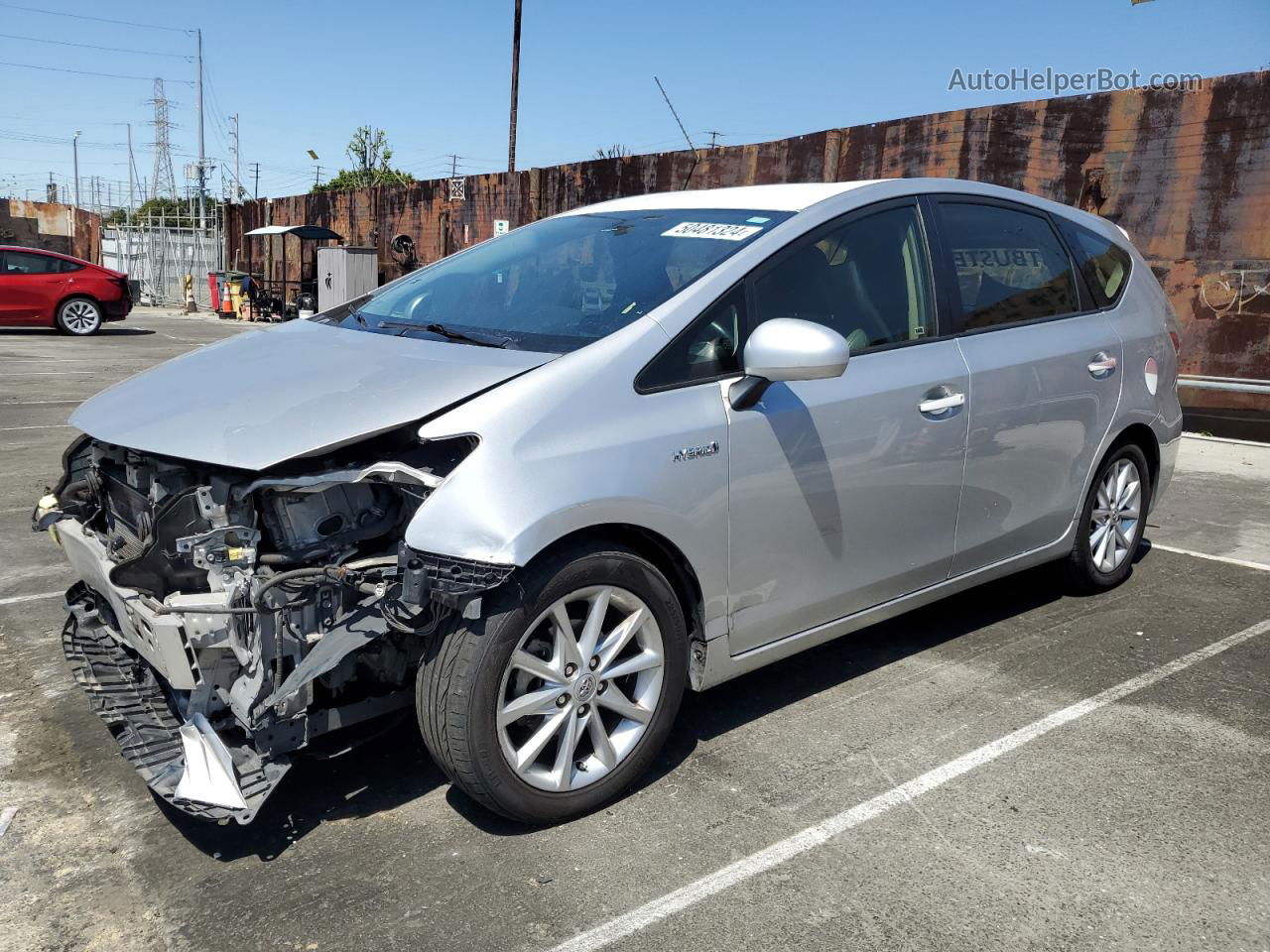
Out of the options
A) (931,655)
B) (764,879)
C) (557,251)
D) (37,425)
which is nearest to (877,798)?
(764,879)

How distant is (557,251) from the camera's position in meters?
3.93

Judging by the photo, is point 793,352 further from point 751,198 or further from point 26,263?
point 26,263

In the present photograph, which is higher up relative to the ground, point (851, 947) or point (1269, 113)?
point (1269, 113)

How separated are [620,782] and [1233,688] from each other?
2.47m

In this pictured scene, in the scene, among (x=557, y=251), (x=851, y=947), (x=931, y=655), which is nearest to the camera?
(x=851, y=947)

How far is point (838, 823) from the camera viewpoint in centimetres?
302

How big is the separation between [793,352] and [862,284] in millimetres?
783

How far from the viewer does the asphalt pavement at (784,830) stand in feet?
8.41

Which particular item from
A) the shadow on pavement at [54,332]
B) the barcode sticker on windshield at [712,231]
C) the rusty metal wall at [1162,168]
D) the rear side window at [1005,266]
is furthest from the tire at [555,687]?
the shadow on pavement at [54,332]

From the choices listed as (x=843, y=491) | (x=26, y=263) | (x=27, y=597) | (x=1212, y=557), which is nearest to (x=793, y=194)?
(x=843, y=491)

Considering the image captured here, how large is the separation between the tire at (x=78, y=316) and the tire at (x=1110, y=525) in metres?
19.3

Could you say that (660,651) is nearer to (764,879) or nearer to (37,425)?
(764,879)

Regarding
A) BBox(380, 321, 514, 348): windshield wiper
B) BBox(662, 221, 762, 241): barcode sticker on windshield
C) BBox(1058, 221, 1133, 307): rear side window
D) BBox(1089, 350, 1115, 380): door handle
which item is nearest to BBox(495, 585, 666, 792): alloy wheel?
BBox(380, 321, 514, 348): windshield wiper

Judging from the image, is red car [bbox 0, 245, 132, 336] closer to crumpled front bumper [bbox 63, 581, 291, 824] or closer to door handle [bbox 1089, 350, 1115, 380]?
crumpled front bumper [bbox 63, 581, 291, 824]
